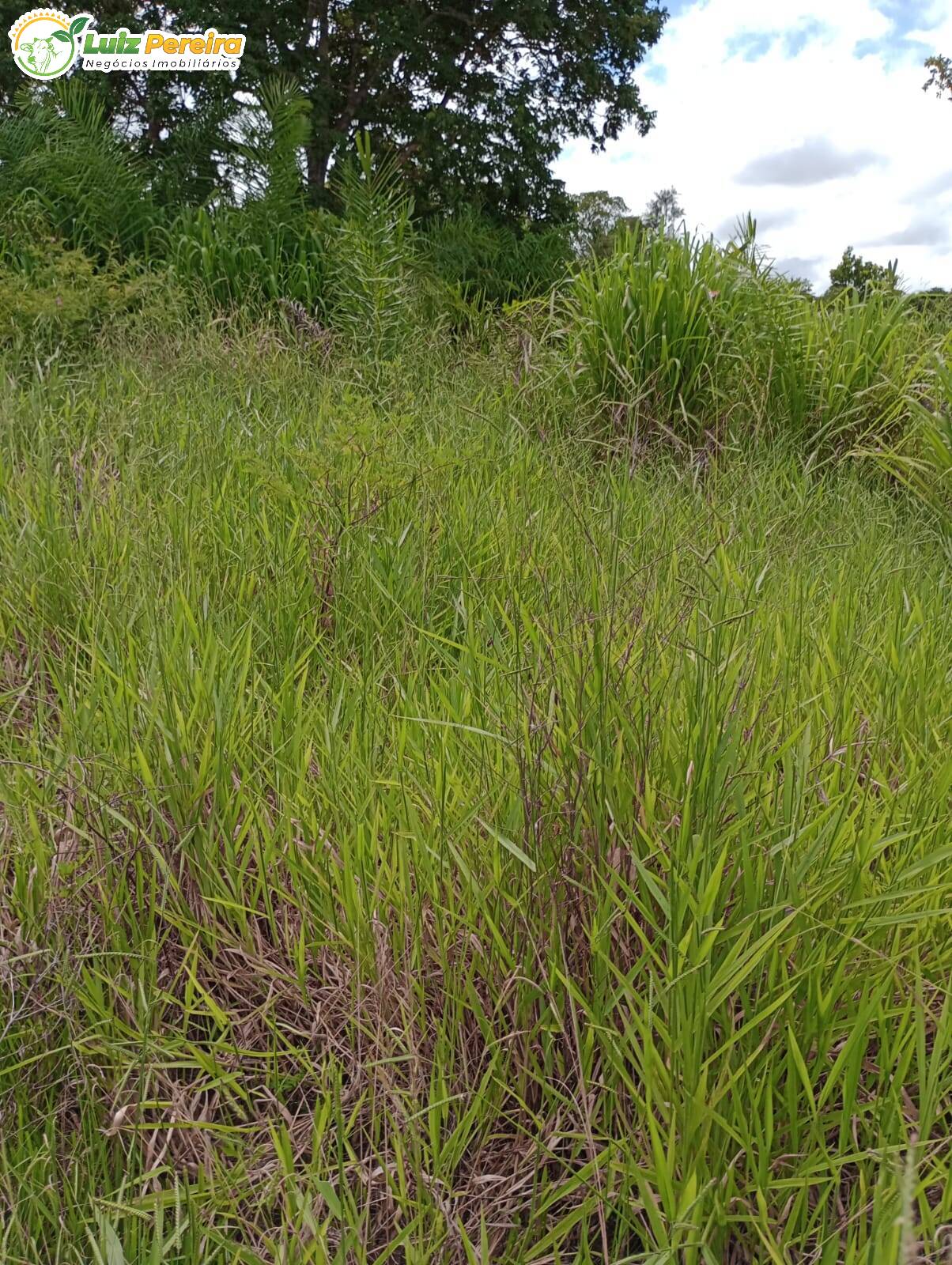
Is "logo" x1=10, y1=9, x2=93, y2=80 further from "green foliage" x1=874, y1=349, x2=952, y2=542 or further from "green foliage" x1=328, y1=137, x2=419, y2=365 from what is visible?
"green foliage" x1=874, y1=349, x2=952, y2=542

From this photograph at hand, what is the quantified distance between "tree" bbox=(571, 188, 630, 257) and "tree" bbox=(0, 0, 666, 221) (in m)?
0.99

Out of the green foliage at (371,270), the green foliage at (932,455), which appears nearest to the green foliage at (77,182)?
the green foliage at (371,270)

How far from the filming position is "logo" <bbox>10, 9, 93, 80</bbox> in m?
7.63

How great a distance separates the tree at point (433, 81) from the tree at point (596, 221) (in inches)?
38.9

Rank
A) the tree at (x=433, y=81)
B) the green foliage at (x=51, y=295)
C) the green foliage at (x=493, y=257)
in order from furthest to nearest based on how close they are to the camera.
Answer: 1. the tree at (x=433, y=81)
2. the green foliage at (x=493, y=257)
3. the green foliage at (x=51, y=295)

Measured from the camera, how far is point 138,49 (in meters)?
10.0

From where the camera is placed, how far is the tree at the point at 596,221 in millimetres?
7324

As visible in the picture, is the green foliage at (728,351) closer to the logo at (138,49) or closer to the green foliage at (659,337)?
the green foliage at (659,337)

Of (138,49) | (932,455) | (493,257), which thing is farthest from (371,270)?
(138,49)

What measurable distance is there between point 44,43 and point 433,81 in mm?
5106

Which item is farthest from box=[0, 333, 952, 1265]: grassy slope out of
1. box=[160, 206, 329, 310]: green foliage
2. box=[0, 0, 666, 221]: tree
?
box=[0, 0, 666, 221]: tree

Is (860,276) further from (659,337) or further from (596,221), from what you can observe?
(659,337)

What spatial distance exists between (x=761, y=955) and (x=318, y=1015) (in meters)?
0.61

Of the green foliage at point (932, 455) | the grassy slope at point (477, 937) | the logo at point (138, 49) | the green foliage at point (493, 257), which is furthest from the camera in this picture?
the green foliage at point (493, 257)
